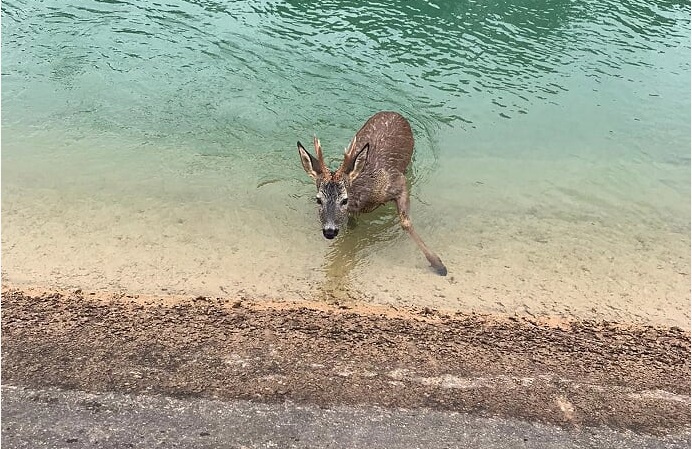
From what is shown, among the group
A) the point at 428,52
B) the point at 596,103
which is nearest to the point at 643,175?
the point at 596,103

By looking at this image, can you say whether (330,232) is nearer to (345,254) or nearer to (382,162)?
(345,254)

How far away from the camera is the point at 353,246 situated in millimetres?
6434

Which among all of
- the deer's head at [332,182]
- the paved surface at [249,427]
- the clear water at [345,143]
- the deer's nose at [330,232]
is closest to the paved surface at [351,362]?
the paved surface at [249,427]

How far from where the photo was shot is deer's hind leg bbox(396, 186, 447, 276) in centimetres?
597

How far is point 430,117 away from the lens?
9375mm

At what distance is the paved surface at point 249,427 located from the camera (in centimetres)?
368

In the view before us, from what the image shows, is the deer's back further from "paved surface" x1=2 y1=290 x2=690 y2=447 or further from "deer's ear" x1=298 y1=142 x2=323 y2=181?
"paved surface" x1=2 y1=290 x2=690 y2=447

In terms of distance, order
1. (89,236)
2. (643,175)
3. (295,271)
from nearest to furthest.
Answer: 1. (295,271)
2. (89,236)
3. (643,175)

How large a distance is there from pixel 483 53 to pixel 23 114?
7925 mm

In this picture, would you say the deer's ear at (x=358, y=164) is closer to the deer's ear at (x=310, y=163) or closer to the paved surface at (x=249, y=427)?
the deer's ear at (x=310, y=163)

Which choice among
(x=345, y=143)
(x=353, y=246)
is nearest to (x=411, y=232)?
(x=353, y=246)

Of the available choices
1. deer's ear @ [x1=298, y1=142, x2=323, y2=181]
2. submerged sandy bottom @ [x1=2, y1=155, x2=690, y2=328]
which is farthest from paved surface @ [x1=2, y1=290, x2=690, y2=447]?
deer's ear @ [x1=298, y1=142, x2=323, y2=181]

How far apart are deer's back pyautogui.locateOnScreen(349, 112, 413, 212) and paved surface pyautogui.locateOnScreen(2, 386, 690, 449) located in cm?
292

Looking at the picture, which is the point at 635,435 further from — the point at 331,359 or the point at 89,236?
the point at 89,236
